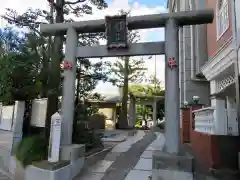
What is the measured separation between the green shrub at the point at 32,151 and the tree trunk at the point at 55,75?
0.26 meters

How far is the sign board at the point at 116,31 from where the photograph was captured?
5969mm

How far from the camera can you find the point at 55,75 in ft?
24.8

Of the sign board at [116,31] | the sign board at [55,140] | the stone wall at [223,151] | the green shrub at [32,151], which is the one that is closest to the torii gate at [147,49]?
the sign board at [116,31]

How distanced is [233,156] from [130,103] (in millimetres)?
18486

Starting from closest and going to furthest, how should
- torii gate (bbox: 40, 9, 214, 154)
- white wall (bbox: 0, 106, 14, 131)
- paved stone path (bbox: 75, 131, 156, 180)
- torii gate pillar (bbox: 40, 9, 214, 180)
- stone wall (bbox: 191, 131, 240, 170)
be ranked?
torii gate pillar (bbox: 40, 9, 214, 180) → torii gate (bbox: 40, 9, 214, 154) → stone wall (bbox: 191, 131, 240, 170) → paved stone path (bbox: 75, 131, 156, 180) → white wall (bbox: 0, 106, 14, 131)

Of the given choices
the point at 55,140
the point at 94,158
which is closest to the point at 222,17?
the point at 94,158

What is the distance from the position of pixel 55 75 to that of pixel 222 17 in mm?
6418

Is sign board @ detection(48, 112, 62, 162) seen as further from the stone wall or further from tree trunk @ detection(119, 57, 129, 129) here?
tree trunk @ detection(119, 57, 129, 129)

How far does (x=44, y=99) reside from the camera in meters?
7.65

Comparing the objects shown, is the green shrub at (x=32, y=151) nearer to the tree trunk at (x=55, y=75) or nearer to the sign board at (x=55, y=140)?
the tree trunk at (x=55, y=75)

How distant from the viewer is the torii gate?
5.42m

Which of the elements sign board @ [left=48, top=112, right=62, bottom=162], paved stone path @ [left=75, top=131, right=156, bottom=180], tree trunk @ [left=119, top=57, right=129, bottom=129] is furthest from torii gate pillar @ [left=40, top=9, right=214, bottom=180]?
tree trunk @ [left=119, top=57, right=129, bottom=129]

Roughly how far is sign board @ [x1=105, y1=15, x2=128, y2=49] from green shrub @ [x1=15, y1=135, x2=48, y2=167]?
3278 millimetres

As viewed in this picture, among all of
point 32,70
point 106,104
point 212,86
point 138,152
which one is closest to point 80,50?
point 32,70
